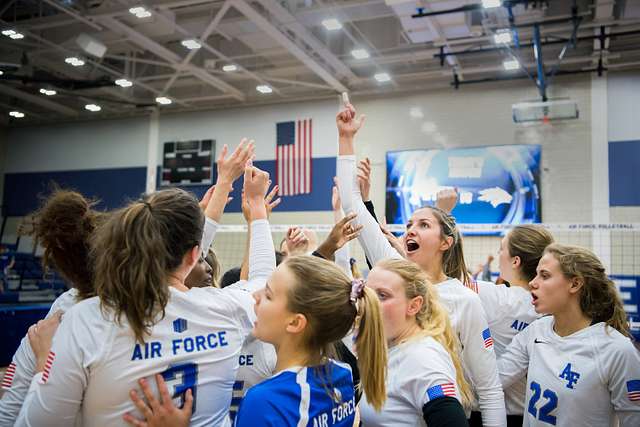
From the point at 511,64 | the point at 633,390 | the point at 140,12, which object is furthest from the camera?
the point at 511,64

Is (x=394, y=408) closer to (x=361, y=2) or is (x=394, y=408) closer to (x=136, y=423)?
(x=136, y=423)

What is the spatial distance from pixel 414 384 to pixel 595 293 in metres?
1.26

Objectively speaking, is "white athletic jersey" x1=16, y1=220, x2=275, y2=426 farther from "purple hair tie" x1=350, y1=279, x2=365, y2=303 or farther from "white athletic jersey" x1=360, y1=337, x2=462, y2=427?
"white athletic jersey" x1=360, y1=337, x2=462, y2=427

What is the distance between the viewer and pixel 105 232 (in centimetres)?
161

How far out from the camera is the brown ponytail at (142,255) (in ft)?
5.01

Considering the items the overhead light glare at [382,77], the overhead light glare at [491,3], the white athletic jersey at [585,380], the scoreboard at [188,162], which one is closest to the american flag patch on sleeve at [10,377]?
the white athletic jersey at [585,380]

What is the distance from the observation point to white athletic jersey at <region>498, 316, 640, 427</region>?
2.35m

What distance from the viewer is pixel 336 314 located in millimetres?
1789

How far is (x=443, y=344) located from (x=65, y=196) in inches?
60.8

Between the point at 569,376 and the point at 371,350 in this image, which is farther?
the point at 569,376

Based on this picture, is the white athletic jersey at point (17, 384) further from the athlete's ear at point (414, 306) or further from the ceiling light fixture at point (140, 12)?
the ceiling light fixture at point (140, 12)

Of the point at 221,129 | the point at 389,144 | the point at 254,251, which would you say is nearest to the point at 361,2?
the point at 389,144

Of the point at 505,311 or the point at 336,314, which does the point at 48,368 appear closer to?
the point at 336,314

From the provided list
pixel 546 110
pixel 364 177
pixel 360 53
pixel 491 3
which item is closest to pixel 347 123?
pixel 364 177
